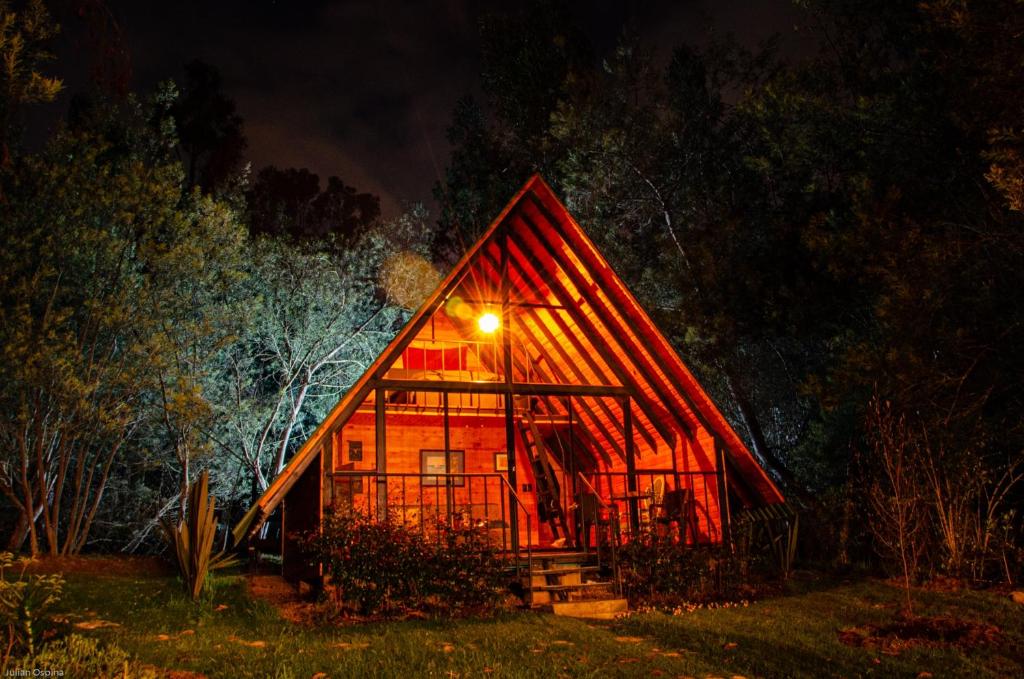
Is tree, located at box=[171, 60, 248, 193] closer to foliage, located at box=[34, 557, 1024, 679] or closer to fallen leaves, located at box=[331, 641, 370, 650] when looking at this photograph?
foliage, located at box=[34, 557, 1024, 679]

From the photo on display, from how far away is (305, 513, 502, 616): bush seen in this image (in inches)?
348

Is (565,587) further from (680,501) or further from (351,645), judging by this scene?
(351,645)

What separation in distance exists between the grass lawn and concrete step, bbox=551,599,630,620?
19.2 inches

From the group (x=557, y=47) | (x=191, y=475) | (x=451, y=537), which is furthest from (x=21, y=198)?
(x=557, y=47)

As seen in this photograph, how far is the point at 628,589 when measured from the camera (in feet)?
33.8

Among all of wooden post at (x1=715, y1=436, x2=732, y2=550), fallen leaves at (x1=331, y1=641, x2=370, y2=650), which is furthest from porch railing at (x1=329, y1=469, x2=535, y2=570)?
wooden post at (x1=715, y1=436, x2=732, y2=550)

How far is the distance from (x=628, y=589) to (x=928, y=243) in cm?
725

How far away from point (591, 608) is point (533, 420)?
5.35 metres

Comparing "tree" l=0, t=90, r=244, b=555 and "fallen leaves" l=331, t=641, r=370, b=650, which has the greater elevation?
"tree" l=0, t=90, r=244, b=555

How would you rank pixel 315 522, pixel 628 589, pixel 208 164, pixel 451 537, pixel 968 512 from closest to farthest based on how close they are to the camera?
1. pixel 451 537
2. pixel 628 589
3. pixel 968 512
4. pixel 315 522
5. pixel 208 164

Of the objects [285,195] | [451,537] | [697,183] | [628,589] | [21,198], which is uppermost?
[285,195]

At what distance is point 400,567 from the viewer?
29.5 ft

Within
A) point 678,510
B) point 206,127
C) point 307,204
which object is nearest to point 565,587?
point 678,510

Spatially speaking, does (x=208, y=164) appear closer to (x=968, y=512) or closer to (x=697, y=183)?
(x=697, y=183)
